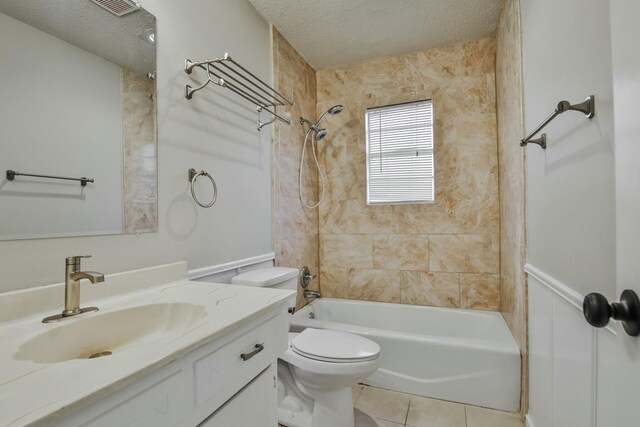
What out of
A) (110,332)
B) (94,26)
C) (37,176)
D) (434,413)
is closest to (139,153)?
(37,176)

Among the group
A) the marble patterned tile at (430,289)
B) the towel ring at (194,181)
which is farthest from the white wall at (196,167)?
the marble patterned tile at (430,289)

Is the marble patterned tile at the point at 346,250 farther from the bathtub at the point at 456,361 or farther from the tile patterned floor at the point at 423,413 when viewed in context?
the tile patterned floor at the point at 423,413

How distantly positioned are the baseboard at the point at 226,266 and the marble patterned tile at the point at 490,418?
1469 millimetres

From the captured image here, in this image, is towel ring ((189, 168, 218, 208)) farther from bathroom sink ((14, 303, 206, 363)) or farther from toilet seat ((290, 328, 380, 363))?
toilet seat ((290, 328, 380, 363))

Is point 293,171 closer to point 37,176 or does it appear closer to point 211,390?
point 37,176

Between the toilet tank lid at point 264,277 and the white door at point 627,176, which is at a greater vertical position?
the white door at point 627,176

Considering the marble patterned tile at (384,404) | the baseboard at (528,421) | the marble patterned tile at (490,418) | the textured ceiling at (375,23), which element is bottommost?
the marble patterned tile at (384,404)

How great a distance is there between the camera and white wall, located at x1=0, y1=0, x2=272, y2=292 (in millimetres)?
1000

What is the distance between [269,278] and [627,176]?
143cm

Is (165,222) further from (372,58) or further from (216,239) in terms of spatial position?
(372,58)

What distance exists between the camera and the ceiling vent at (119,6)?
1.13 metres

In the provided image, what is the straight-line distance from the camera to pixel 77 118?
1.03 m

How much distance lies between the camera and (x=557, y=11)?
1068 mm

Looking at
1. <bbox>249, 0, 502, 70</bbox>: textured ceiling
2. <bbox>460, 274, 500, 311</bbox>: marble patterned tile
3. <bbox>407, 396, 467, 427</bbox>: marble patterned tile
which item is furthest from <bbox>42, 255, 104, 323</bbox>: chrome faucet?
<bbox>460, 274, 500, 311</bbox>: marble patterned tile
